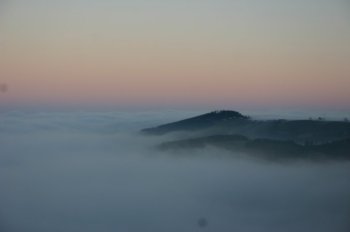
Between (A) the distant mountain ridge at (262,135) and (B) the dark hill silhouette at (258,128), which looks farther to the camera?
(B) the dark hill silhouette at (258,128)

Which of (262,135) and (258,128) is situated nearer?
(262,135)

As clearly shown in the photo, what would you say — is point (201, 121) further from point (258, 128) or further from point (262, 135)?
point (262, 135)

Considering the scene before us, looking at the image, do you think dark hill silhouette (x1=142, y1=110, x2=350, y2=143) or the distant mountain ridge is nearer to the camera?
the distant mountain ridge

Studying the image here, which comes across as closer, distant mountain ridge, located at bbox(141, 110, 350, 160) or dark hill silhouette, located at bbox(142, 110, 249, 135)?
distant mountain ridge, located at bbox(141, 110, 350, 160)

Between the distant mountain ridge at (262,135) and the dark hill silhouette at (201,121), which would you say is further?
the dark hill silhouette at (201,121)

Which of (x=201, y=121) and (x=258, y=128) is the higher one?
(x=201, y=121)

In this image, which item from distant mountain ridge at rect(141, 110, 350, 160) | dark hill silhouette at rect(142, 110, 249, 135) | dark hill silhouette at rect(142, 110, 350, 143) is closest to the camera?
distant mountain ridge at rect(141, 110, 350, 160)

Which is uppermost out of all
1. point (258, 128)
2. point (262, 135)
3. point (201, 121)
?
point (201, 121)

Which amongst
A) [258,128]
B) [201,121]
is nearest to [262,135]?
[258,128]

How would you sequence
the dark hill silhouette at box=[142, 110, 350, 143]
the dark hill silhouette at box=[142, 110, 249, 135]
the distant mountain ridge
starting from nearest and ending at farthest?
the distant mountain ridge
the dark hill silhouette at box=[142, 110, 350, 143]
the dark hill silhouette at box=[142, 110, 249, 135]

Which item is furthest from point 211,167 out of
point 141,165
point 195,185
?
point 141,165

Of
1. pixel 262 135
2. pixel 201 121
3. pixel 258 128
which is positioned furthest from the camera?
pixel 201 121

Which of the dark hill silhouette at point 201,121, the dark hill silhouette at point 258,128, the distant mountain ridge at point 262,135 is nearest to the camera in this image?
the distant mountain ridge at point 262,135

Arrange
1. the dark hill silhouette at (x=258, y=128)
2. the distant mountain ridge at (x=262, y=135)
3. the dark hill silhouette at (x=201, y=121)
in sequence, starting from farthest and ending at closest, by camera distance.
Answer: the dark hill silhouette at (x=201, y=121), the dark hill silhouette at (x=258, y=128), the distant mountain ridge at (x=262, y=135)
